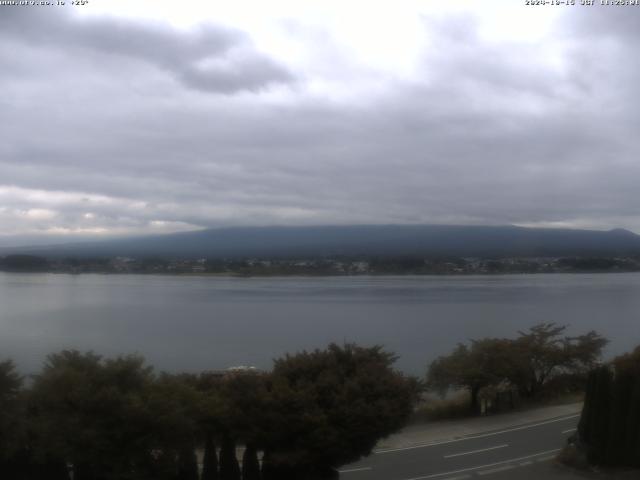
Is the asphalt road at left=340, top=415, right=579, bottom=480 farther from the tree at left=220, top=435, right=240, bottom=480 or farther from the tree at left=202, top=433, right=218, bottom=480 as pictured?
the tree at left=202, top=433, right=218, bottom=480

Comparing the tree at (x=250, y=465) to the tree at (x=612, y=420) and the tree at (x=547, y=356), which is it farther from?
the tree at (x=547, y=356)

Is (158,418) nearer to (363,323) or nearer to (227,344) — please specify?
(227,344)

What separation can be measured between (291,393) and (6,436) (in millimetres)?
4739

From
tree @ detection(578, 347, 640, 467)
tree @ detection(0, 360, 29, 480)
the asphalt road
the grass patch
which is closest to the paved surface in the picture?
the asphalt road

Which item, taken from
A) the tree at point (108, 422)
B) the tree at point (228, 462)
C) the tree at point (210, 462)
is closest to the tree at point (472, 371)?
the tree at point (228, 462)

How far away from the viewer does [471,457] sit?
17688 millimetres

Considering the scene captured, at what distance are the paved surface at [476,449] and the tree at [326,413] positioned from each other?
97.3 inches

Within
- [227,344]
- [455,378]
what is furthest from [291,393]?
[227,344]

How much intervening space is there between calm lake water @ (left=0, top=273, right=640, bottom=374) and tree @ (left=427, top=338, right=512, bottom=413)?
709cm

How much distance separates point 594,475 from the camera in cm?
1509

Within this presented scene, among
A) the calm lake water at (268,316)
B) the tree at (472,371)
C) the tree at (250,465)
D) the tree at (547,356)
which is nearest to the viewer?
the tree at (250,465)

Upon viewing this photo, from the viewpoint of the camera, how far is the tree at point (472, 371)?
2700 cm

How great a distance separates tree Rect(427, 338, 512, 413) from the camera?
27000 mm

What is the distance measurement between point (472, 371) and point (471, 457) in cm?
953
